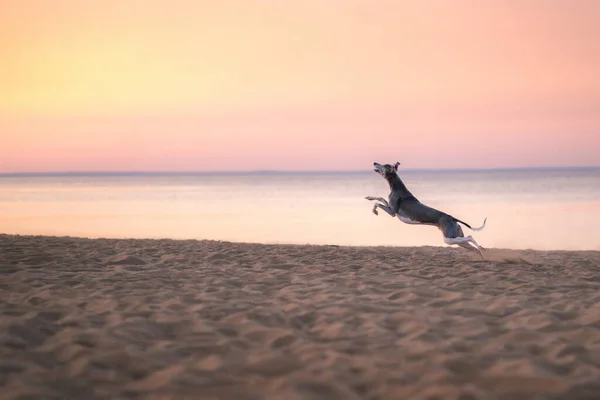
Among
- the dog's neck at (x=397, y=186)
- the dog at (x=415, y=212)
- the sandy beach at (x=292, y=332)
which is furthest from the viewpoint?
the dog's neck at (x=397, y=186)

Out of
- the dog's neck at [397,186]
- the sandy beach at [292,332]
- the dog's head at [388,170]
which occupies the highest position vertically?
the dog's head at [388,170]

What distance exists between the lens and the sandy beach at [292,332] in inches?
190

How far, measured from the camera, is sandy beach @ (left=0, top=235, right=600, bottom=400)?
190 inches

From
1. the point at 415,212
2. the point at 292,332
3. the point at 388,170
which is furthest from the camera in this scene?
the point at 388,170

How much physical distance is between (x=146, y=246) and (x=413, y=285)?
266 inches

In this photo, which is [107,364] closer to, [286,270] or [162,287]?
[162,287]

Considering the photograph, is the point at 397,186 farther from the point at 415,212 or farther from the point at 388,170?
the point at 415,212

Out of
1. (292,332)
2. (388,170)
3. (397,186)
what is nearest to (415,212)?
(397,186)

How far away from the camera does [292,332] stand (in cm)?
600

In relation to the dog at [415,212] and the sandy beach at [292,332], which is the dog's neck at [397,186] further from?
the sandy beach at [292,332]

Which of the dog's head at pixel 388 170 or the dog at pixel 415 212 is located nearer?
the dog at pixel 415 212

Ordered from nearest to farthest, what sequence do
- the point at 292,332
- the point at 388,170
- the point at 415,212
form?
1. the point at 292,332
2. the point at 415,212
3. the point at 388,170

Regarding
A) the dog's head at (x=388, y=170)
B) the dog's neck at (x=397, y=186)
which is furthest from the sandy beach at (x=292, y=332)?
the dog's head at (x=388, y=170)

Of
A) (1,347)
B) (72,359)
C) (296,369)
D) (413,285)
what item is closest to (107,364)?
(72,359)
